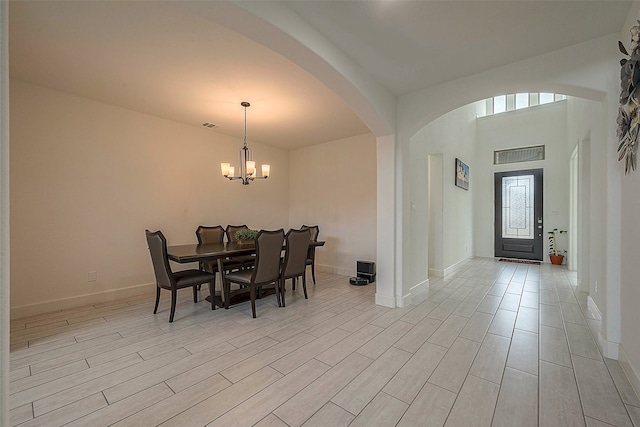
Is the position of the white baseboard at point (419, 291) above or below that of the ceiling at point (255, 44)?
below

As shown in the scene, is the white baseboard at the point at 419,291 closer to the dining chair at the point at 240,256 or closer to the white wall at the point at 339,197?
the white wall at the point at 339,197

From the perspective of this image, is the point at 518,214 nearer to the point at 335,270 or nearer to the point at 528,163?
the point at 528,163

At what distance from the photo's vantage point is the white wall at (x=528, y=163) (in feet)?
20.2

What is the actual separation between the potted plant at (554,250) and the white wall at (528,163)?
10 centimetres

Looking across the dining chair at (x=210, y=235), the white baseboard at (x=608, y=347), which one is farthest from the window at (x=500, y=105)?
the dining chair at (x=210, y=235)

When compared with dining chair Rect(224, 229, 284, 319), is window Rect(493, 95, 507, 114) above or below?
above

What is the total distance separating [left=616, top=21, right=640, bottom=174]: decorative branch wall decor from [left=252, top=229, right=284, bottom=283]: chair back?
9.70 feet

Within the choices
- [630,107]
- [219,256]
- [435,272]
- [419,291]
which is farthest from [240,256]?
[630,107]

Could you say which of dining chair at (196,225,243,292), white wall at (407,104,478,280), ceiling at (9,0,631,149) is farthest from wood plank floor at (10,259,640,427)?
ceiling at (9,0,631,149)

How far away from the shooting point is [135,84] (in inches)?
121

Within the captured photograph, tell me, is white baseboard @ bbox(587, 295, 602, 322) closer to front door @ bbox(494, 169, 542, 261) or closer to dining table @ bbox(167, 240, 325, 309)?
front door @ bbox(494, 169, 542, 261)

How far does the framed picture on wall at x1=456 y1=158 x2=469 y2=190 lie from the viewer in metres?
5.61

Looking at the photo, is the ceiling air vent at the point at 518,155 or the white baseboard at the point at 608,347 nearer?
the white baseboard at the point at 608,347

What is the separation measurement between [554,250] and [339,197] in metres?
5.15
